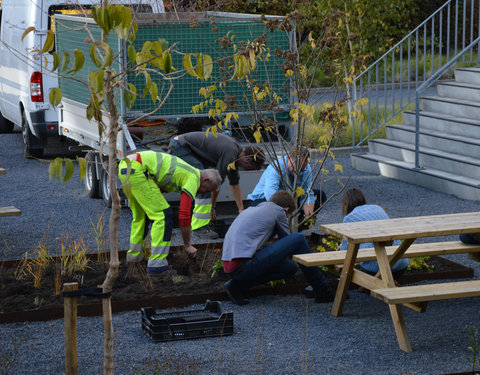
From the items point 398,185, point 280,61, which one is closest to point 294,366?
point 280,61

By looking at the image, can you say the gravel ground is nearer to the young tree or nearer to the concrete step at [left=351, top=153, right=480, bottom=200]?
the young tree

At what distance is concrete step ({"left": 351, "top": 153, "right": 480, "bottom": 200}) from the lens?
10.3 meters

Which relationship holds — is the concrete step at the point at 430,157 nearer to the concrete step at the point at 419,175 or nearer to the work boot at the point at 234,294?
the concrete step at the point at 419,175

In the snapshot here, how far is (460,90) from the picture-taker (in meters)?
12.6

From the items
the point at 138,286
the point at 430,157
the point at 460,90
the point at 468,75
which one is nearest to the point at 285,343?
the point at 138,286

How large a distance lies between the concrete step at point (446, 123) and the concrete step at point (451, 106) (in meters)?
0.11

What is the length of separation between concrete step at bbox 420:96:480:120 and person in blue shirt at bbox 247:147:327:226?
14.4 feet

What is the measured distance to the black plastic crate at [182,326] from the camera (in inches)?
214

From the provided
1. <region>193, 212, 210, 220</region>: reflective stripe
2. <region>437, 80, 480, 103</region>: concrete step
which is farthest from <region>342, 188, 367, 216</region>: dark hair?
<region>437, 80, 480, 103</region>: concrete step

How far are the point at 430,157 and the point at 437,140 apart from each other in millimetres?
455

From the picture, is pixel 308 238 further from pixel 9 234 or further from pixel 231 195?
pixel 9 234

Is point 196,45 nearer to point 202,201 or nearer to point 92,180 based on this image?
point 202,201

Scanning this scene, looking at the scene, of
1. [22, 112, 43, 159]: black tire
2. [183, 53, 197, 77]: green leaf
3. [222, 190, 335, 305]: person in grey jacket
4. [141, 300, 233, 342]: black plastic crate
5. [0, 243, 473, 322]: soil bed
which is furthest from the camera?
[22, 112, 43, 159]: black tire

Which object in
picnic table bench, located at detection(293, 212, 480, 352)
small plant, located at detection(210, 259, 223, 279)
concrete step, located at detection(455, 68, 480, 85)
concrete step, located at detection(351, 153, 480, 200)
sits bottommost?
concrete step, located at detection(351, 153, 480, 200)
